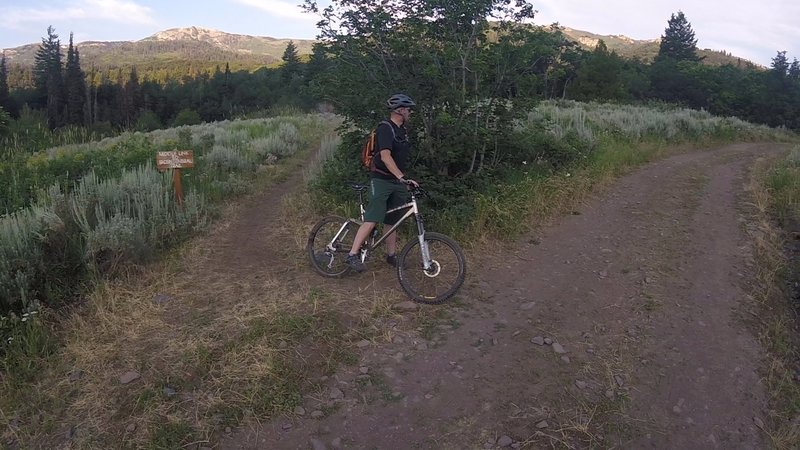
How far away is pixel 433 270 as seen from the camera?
479 centimetres

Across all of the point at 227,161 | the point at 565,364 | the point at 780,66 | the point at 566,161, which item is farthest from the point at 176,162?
the point at 780,66

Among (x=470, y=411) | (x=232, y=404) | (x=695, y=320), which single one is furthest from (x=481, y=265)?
(x=232, y=404)

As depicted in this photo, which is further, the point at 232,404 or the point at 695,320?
the point at 695,320

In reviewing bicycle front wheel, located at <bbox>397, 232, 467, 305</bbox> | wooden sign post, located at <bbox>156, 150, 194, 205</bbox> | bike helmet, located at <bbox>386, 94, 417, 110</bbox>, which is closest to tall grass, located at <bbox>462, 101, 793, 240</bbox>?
bicycle front wheel, located at <bbox>397, 232, 467, 305</bbox>

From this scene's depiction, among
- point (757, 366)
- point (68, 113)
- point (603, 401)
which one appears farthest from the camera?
point (68, 113)

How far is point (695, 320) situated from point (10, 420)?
525 cm

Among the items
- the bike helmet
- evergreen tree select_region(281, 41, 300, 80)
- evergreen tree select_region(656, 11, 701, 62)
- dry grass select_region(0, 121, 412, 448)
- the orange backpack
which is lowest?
dry grass select_region(0, 121, 412, 448)

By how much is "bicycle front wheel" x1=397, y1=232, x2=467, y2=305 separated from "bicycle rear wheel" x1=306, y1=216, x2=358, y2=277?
773 mm

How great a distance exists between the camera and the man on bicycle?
4734 millimetres

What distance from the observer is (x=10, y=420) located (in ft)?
10.6

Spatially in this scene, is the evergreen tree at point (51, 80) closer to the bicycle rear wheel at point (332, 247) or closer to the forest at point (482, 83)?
the forest at point (482, 83)

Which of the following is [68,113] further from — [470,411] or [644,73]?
[470,411]

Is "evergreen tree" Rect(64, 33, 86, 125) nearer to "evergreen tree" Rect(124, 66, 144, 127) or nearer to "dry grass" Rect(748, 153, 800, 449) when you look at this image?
"evergreen tree" Rect(124, 66, 144, 127)

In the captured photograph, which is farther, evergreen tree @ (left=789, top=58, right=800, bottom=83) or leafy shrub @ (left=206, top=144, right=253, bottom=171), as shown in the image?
evergreen tree @ (left=789, top=58, right=800, bottom=83)
